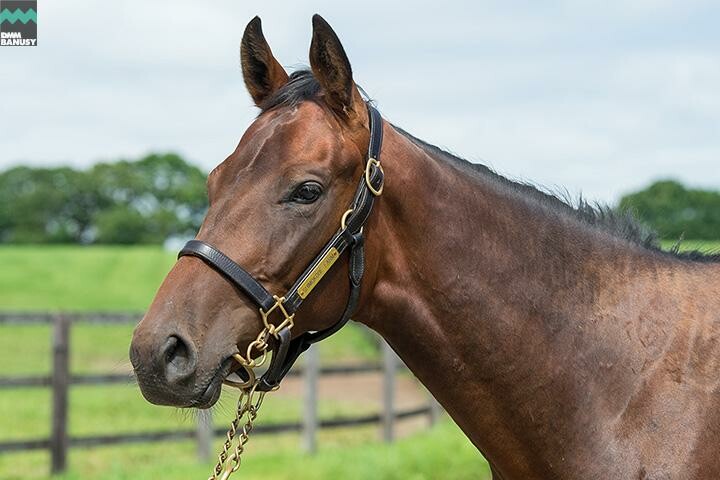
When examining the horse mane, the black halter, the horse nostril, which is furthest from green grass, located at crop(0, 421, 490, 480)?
the horse nostril

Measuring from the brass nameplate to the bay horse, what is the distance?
0.04m

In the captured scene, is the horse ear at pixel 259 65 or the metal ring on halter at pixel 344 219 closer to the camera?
the metal ring on halter at pixel 344 219

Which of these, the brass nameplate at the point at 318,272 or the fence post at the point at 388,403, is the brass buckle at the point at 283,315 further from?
A: the fence post at the point at 388,403

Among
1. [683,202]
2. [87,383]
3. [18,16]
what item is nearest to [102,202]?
[87,383]

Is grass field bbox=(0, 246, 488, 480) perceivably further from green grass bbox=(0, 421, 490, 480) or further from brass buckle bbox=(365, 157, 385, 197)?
brass buckle bbox=(365, 157, 385, 197)

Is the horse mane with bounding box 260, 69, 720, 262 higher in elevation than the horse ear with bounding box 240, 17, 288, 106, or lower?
lower

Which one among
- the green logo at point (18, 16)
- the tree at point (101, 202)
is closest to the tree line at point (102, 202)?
the tree at point (101, 202)

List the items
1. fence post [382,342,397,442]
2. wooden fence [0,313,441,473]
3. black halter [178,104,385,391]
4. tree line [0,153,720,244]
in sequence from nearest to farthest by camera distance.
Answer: black halter [178,104,385,391] → wooden fence [0,313,441,473] → fence post [382,342,397,442] → tree line [0,153,720,244]

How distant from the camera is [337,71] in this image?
10.1ft

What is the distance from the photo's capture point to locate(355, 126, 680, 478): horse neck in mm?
3084

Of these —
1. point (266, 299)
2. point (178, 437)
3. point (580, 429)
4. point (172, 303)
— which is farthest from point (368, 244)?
point (178, 437)

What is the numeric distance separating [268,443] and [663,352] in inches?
429

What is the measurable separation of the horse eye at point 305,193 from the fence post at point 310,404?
8.90 m

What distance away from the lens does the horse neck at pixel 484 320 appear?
10.1 ft
